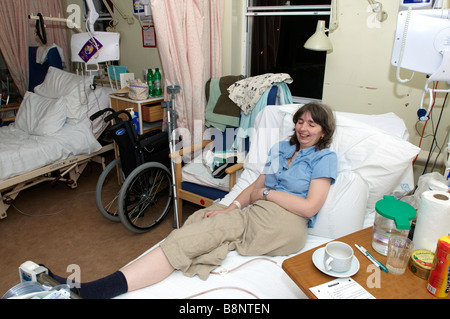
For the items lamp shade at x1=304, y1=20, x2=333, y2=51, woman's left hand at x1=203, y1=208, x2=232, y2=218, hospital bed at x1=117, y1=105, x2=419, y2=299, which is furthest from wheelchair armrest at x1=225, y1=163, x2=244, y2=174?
lamp shade at x1=304, y1=20, x2=333, y2=51

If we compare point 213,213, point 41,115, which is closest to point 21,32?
point 41,115

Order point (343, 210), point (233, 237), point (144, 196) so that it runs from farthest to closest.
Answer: point (144, 196) → point (343, 210) → point (233, 237)

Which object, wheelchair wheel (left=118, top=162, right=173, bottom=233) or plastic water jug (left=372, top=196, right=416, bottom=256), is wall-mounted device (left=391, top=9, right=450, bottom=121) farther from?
wheelchair wheel (left=118, top=162, right=173, bottom=233)

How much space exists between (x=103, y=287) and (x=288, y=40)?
2.42 meters

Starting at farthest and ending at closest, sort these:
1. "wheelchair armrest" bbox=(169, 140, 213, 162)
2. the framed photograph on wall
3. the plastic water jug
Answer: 1. the framed photograph on wall
2. "wheelchair armrest" bbox=(169, 140, 213, 162)
3. the plastic water jug

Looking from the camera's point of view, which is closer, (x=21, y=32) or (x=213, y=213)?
(x=213, y=213)

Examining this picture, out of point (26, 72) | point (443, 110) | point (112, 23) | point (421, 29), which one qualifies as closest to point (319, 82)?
point (443, 110)

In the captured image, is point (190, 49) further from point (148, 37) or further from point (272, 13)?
point (148, 37)

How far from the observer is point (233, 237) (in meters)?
1.51

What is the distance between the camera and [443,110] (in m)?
2.12

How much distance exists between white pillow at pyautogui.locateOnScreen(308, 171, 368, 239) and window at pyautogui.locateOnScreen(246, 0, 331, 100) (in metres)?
1.31

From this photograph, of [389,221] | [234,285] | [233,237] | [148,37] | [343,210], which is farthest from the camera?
[148,37]

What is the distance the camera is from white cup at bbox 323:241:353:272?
1.02 m
